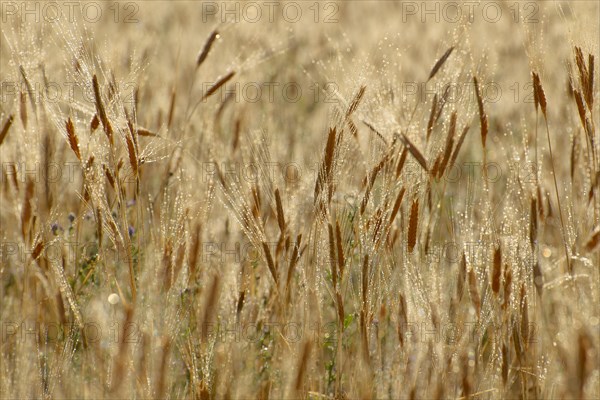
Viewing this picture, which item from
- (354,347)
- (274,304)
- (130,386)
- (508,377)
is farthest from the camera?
(274,304)

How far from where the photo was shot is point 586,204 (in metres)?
1.95

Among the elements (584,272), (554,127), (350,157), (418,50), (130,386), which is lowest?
(130,386)

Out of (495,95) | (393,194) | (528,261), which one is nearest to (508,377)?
(528,261)

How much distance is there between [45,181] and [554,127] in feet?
6.85

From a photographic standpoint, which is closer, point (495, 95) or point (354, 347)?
point (354, 347)

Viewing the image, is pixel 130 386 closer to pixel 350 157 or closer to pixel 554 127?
pixel 350 157

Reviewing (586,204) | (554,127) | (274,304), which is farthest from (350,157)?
(554,127)

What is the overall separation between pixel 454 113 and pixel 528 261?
1.39 ft

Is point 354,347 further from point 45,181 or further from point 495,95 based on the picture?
point 495,95

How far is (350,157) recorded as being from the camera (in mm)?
2109

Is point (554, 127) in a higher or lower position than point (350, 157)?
higher

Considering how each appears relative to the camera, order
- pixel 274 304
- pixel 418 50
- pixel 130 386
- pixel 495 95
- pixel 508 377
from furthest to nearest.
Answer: pixel 418 50 → pixel 495 95 → pixel 274 304 → pixel 508 377 → pixel 130 386

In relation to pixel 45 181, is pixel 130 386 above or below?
below

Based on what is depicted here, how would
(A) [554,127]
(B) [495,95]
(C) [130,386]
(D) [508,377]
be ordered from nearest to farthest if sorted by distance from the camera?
(C) [130,386] < (D) [508,377] < (A) [554,127] < (B) [495,95]
